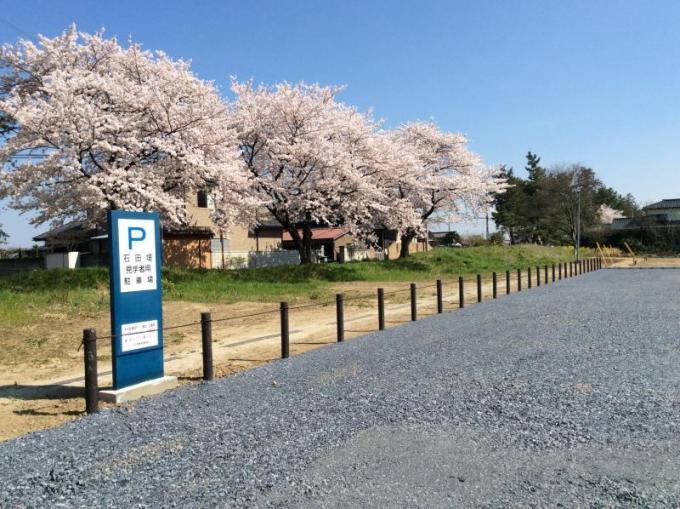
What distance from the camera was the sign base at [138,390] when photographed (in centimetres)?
620

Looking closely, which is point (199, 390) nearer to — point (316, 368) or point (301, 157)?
point (316, 368)

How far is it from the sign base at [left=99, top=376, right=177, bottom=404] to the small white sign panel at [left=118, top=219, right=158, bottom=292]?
3.74 ft

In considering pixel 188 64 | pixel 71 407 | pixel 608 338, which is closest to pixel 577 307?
pixel 608 338

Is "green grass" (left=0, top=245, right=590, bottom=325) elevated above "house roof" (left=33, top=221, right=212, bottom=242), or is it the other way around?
"house roof" (left=33, top=221, right=212, bottom=242)

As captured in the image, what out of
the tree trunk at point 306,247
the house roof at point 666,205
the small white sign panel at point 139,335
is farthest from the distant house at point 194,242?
the house roof at point 666,205

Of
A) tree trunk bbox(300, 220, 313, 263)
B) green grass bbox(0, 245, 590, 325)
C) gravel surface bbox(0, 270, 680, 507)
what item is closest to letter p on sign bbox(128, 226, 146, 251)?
gravel surface bbox(0, 270, 680, 507)

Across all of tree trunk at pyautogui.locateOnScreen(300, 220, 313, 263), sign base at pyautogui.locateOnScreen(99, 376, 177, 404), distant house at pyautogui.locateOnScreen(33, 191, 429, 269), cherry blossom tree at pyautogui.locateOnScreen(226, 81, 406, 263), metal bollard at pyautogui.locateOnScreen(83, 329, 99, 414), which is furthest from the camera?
distant house at pyautogui.locateOnScreen(33, 191, 429, 269)

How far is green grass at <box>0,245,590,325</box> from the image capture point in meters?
14.1

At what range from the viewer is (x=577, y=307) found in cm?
1448

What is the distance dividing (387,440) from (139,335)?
11.6 feet

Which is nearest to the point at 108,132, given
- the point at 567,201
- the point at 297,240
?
the point at 297,240

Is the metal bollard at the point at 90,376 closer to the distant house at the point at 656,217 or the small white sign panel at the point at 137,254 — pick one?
the small white sign panel at the point at 137,254

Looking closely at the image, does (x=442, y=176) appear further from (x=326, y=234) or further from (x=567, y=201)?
(x=567, y=201)

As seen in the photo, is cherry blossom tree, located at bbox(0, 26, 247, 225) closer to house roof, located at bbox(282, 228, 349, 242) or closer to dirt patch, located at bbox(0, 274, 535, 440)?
dirt patch, located at bbox(0, 274, 535, 440)
